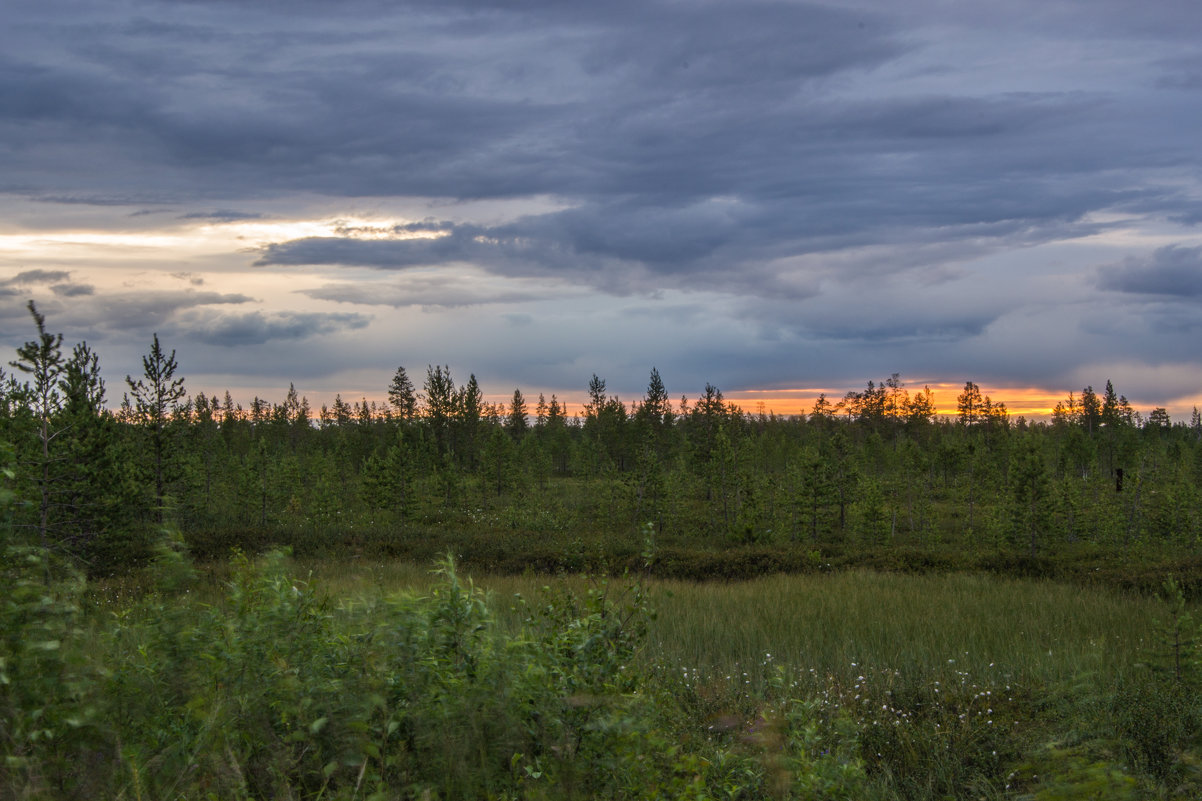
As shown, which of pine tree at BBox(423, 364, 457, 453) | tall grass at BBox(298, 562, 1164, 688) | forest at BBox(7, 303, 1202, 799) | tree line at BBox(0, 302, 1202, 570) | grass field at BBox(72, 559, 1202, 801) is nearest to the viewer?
forest at BBox(7, 303, 1202, 799)

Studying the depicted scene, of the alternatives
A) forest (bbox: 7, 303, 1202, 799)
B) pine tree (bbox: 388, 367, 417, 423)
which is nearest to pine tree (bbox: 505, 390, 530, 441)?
pine tree (bbox: 388, 367, 417, 423)

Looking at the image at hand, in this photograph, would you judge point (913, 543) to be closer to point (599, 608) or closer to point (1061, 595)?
point (1061, 595)

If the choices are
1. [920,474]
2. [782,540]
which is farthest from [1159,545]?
[920,474]

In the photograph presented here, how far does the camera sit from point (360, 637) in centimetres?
380

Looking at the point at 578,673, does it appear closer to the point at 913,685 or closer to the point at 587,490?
the point at 913,685

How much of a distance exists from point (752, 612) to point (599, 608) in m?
7.22

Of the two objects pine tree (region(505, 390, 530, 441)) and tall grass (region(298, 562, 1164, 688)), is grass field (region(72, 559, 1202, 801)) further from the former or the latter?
pine tree (region(505, 390, 530, 441))

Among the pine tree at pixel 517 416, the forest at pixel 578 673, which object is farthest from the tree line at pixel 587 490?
the pine tree at pixel 517 416

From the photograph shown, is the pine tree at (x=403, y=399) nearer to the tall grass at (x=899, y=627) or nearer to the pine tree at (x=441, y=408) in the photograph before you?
the pine tree at (x=441, y=408)

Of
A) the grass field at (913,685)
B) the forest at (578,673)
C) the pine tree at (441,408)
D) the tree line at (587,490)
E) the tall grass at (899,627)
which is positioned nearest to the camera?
the forest at (578,673)

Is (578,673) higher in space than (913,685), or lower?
higher

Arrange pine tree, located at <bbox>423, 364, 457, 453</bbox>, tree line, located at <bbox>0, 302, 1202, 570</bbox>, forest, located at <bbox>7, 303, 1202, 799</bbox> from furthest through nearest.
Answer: pine tree, located at <bbox>423, 364, 457, 453</bbox>, tree line, located at <bbox>0, 302, 1202, 570</bbox>, forest, located at <bbox>7, 303, 1202, 799</bbox>

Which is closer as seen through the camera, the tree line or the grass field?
the grass field

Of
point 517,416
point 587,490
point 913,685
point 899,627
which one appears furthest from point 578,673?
point 517,416
